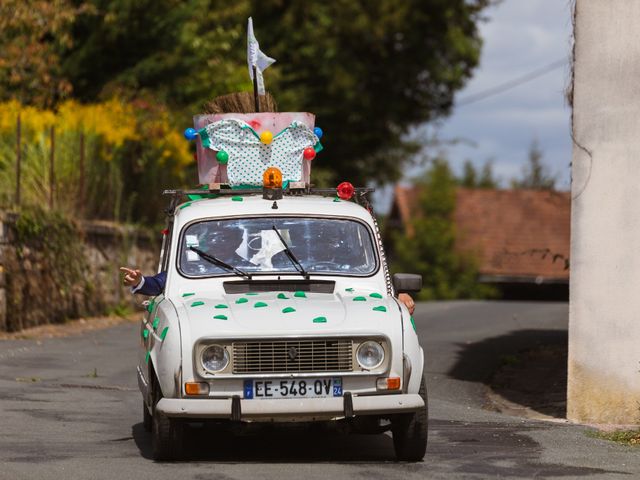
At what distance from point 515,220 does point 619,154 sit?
158ft

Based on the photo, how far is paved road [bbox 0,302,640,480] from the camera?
9.05 metres

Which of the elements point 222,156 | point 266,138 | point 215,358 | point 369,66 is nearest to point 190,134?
point 222,156

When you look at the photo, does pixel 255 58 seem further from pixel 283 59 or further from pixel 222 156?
pixel 283 59

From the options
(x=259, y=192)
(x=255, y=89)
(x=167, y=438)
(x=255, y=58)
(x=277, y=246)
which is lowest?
(x=167, y=438)

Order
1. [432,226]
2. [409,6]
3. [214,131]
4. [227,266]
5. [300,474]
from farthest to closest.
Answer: [432,226] < [409,6] < [214,131] < [227,266] < [300,474]

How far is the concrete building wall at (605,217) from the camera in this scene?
1204 centimetres

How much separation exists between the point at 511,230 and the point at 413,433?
50.4 meters

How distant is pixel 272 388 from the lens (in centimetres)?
909

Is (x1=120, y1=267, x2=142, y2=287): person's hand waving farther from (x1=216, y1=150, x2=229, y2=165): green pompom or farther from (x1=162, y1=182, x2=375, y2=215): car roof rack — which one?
(x1=216, y1=150, x2=229, y2=165): green pompom

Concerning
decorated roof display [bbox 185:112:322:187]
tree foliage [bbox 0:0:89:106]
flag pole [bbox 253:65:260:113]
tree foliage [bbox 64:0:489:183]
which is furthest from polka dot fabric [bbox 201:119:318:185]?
tree foliage [bbox 64:0:489:183]

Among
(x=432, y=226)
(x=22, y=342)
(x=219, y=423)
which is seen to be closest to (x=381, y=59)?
(x=432, y=226)

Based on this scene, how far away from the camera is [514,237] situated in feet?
192

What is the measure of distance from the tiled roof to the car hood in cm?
4651

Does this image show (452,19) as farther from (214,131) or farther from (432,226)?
(214,131)
